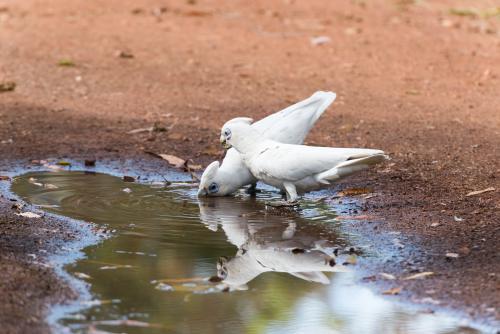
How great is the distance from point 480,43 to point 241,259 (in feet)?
23.6

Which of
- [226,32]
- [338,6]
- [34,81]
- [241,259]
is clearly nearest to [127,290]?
[241,259]

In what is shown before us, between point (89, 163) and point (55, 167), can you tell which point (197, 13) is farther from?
point (55, 167)

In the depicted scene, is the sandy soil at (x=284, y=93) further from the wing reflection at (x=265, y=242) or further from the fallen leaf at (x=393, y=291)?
the wing reflection at (x=265, y=242)

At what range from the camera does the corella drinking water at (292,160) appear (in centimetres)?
621

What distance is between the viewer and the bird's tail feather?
607 centimetres

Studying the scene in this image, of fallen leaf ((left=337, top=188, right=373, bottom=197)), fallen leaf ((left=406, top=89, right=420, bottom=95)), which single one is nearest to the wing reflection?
fallen leaf ((left=337, top=188, right=373, bottom=197))

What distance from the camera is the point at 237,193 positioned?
23.2 ft

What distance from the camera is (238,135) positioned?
21.5 feet

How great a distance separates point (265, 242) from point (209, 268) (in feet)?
2.10

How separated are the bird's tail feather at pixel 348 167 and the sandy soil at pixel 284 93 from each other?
36 cm

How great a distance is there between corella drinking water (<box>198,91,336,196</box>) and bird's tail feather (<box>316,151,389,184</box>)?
2.00ft

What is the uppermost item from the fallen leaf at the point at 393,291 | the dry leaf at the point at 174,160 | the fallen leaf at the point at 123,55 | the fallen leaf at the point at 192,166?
the fallen leaf at the point at 393,291

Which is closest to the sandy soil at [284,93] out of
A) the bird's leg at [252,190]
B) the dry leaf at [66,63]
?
the dry leaf at [66,63]

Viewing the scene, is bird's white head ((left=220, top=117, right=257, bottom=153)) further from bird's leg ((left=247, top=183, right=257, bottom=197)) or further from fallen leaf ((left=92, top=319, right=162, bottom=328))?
fallen leaf ((left=92, top=319, right=162, bottom=328))
